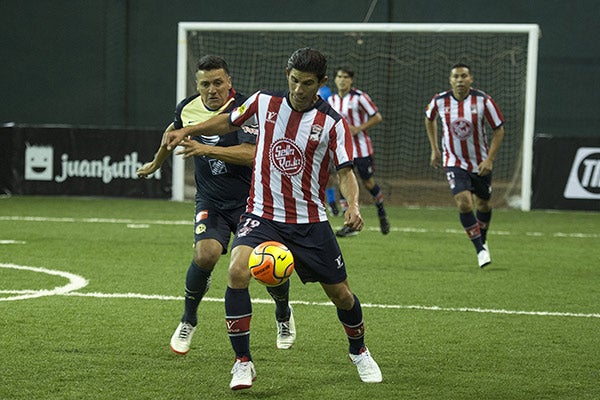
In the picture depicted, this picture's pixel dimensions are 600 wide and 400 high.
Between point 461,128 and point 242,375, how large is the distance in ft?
19.9

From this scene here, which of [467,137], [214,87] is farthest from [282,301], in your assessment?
[467,137]

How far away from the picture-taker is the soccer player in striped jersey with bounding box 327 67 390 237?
13461mm

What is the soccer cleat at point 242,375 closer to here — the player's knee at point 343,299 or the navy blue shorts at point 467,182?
the player's knee at point 343,299

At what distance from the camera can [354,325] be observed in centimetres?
563

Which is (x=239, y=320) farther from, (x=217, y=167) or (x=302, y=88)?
(x=217, y=167)

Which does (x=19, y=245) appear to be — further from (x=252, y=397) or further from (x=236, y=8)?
(x=236, y=8)

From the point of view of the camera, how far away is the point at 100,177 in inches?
698

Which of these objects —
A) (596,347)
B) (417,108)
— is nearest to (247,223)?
(596,347)

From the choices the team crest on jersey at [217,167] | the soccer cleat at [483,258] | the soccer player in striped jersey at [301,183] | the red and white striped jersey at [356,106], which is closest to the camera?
the soccer player in striped jersey at [301,183]

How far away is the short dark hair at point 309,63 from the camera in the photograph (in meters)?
5.30

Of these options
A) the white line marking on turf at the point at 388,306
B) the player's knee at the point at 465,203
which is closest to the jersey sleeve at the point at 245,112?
the white line marking on turf at the point at 388,306

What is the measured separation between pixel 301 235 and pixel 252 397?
892 millimetres

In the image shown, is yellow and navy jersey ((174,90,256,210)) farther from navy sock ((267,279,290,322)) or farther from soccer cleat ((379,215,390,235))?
soccer cleat ((379,215,390,235))

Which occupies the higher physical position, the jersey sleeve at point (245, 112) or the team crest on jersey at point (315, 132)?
the jersey sleeve at point (245, 112)
